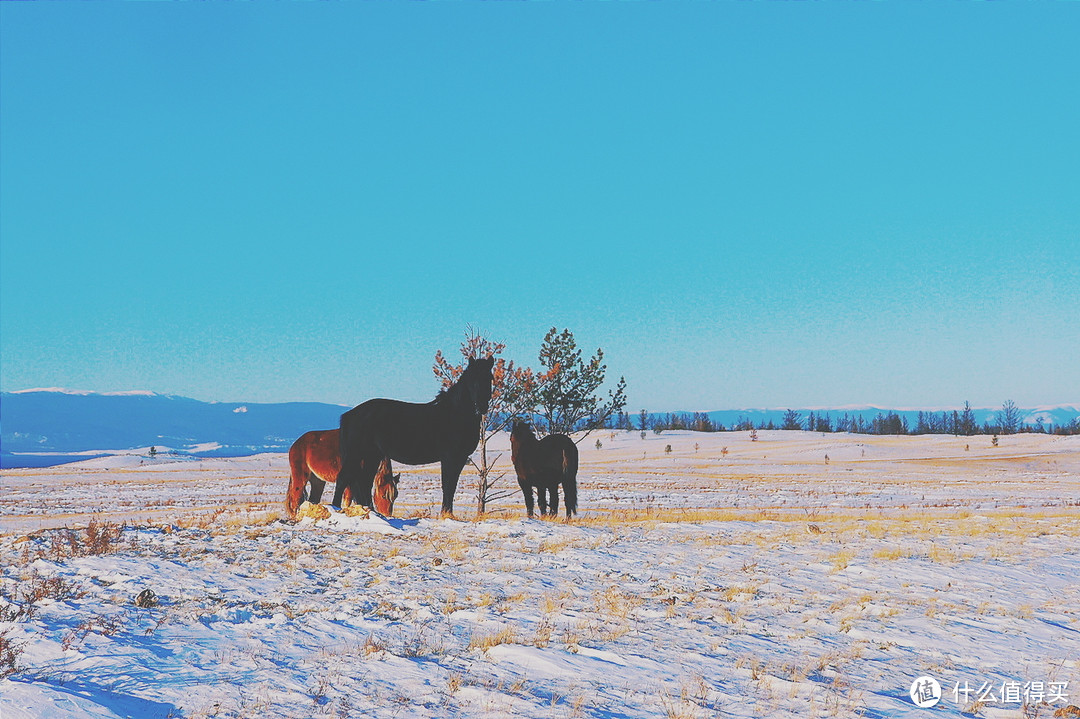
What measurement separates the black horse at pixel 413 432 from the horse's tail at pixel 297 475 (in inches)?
90.4

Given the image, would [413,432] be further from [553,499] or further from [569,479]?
[553,499]

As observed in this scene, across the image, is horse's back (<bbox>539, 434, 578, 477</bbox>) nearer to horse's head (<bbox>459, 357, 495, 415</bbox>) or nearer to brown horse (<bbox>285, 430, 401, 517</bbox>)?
brown horse (<bbox>285, 430, 401, 517</bbox>)

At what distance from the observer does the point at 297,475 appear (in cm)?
1480

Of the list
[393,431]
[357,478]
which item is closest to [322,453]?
[357,478]

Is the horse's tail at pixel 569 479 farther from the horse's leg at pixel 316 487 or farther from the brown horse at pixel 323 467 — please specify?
the horse's leg at pixel 316 487

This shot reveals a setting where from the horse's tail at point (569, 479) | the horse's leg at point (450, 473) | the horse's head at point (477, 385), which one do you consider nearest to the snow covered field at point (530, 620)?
the horse's leg at point (450, 473)

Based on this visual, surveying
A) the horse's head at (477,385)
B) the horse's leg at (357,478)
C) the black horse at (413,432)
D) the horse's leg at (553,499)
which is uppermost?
the horse's head at (477,385)

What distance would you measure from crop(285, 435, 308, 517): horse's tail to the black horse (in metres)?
2.30

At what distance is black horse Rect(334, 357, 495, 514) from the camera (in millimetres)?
11695

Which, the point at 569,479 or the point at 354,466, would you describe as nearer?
the point at 354,466

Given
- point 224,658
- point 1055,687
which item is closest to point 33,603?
point 224,658

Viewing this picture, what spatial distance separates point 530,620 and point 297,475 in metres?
9.10

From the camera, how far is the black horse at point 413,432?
460 inches

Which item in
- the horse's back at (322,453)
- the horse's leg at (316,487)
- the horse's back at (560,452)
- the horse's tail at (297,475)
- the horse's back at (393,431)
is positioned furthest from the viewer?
the horse's back at (560,452)
